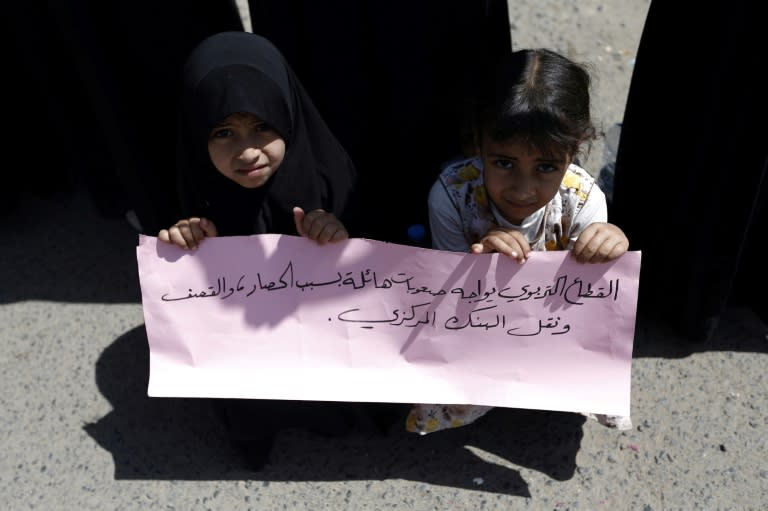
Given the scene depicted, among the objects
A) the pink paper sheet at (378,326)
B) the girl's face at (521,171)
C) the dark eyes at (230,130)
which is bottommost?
the pink paper sheet at (378,326)

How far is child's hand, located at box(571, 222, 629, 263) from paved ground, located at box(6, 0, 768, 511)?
756 millimetres

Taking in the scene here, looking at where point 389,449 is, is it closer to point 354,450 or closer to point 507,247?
point 354,450

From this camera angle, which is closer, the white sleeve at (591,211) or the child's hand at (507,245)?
the child's hand at (507,245)

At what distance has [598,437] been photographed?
2.45 m

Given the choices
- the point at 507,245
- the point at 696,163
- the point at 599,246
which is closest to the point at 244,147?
the point at 507,245

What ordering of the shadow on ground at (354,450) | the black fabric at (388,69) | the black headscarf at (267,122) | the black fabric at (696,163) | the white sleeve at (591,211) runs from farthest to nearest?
the shadow on ground at (354,450) < the black fabric at (388,69) < the white sleeve at (591,211) < the black fabric at (696,163) < the black headscarf at (267,122)

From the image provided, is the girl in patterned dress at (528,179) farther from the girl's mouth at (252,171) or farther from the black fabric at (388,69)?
the girl's mouth at (252,171)

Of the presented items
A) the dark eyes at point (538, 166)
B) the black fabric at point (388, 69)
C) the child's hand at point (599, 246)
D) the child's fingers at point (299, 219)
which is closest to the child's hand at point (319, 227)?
the child's fingers at point (299, 219)

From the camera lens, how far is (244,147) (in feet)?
6.26

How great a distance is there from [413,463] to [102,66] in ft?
5.21

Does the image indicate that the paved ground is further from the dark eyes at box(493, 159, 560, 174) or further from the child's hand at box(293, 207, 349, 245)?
the dark eyes at box(493, 159, 560, 174)

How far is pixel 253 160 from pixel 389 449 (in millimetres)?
1100

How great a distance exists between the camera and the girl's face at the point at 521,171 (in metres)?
1.91

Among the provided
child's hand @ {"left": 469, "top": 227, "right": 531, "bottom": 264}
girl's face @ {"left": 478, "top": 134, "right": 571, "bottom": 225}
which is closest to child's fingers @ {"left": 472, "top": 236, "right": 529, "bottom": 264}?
child's hand @ {"left": 469, "top": 227, "right": 531, "bottom": 264}
